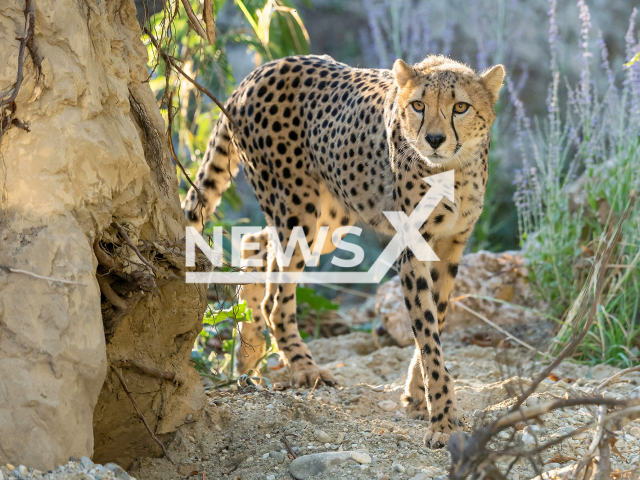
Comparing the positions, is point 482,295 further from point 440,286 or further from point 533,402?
point 533,402

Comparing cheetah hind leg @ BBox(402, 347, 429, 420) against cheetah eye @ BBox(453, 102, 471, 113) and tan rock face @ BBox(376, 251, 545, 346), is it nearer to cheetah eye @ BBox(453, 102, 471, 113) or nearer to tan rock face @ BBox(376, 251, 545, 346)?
cheetah eye @ BBox(453, 102, 471, 113)

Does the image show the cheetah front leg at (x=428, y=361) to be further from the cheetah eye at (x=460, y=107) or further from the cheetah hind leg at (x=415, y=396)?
the cheetah eye at (x=460, y=107)

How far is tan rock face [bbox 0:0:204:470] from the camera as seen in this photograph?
208 centimetres

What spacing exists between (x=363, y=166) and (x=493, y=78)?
935 mm

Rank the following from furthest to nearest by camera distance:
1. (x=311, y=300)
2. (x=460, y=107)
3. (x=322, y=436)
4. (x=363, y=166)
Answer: (x=311, y=300) → (x=363, y=166) → (x=460, y=107) → (x=322, y=436)

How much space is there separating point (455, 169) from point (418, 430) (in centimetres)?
128

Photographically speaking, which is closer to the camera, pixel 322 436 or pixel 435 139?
pixel 322 436

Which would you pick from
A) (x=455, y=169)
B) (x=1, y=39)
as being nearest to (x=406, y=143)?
(x=455, y=169)

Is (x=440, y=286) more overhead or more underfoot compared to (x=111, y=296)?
more underfoot

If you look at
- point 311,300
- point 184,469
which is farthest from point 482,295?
point 184,469

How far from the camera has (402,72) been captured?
11.3 feet

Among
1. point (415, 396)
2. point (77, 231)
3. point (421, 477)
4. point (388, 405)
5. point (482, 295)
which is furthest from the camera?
point (482, 295)

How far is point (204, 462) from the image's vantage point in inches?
110

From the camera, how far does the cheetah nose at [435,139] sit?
314 centimetres
